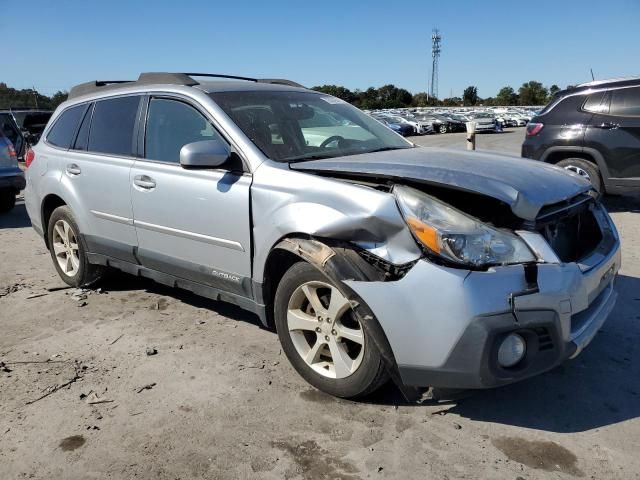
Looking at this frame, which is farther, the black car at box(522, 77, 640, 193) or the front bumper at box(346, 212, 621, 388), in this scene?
the black car at box(522, 77, 640, 193)

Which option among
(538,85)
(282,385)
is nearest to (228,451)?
(282,385)

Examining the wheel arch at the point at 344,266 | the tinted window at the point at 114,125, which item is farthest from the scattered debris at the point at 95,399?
the tinted window at the point at 114,125

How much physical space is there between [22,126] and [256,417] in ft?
51.7

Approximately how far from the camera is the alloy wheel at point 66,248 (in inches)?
200

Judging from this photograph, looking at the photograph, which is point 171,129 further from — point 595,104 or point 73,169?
point 595,104

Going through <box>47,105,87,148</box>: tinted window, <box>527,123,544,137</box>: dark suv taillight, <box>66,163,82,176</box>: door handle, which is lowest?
<box>66,163,82,176</box>: door handle

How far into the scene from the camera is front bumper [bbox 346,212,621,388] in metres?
2.49

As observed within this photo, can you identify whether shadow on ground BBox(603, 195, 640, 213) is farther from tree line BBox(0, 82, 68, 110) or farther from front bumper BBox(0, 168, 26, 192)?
tree line BBox(0, 82, 68, 110)

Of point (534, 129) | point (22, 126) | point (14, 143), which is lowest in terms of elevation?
point (14, 143)

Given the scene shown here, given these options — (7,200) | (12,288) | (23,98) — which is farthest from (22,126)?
(23,98)

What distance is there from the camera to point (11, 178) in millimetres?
9086

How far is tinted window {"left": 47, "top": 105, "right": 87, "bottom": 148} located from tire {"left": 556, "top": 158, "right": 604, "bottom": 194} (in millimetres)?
6345

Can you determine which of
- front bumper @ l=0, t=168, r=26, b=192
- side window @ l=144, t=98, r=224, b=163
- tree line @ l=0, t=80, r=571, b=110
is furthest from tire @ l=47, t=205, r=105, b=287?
tree line @ l=0, t=80, r=571, b=110

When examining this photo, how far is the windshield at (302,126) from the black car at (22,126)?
1087 cm
